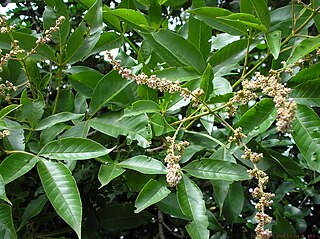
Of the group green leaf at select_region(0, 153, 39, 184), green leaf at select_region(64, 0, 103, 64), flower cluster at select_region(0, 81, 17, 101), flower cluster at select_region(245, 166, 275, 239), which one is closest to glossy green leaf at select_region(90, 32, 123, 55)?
green leaf at select_region(64, 0, 103, 64)

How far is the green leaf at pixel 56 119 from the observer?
75 cm

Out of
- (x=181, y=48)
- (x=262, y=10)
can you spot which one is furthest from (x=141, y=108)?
(x=262, y=10)

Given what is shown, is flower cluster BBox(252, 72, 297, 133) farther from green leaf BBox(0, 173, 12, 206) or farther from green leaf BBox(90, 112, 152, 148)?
green leaf BBox(0, 173, 12, 206)

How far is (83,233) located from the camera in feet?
3.03

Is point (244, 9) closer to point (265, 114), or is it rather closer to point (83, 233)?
point (265, 114)

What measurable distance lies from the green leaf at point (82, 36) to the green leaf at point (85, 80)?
0.03m

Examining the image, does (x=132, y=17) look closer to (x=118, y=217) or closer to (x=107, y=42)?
(x=107, y=42)

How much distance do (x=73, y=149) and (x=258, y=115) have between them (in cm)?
27

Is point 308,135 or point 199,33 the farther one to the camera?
point 199,33

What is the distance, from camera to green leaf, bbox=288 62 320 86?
748 mm

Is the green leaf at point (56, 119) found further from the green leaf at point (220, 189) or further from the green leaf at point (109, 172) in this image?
the green leaf at point (220, 189)

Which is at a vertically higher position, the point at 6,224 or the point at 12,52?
the point at 12,52

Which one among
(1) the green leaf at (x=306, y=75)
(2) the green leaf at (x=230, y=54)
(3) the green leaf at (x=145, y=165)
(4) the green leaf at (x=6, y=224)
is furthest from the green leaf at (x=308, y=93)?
(4) the green leaf at (x=6, y=224)

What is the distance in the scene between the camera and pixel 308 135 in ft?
2.30
